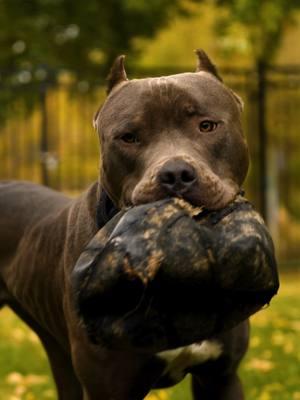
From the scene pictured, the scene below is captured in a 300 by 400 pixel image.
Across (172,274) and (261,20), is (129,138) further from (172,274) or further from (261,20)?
(261,20)

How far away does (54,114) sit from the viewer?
14555 mm

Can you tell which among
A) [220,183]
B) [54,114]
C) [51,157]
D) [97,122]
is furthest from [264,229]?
[54,114]

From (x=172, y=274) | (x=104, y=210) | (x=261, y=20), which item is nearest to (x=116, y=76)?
(x=104, y=210)

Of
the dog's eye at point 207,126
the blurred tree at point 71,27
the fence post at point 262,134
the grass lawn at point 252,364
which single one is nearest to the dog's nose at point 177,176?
the dog's eye at point 207,126

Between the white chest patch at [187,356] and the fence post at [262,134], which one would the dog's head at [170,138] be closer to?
the white chest patch at [187,356]

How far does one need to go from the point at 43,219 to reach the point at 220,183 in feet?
5.68

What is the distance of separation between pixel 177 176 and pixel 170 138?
29 centimetres

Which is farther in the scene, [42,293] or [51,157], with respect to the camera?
[51,157]

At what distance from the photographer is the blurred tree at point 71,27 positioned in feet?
46.8

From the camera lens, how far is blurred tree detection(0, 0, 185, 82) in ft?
46.8

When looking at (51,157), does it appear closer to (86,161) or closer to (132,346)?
(86,161)

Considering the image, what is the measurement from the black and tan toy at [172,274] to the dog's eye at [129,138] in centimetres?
32

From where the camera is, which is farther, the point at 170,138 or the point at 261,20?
the point at 261,20

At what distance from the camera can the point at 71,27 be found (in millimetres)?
14758
